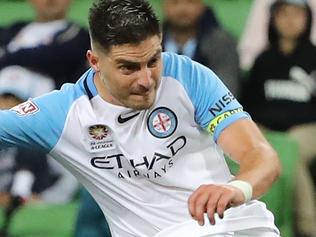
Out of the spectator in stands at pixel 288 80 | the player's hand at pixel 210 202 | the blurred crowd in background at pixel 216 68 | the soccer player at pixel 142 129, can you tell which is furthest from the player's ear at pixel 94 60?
the spectator in stands at pixel 288 80

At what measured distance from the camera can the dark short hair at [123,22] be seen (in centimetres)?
229

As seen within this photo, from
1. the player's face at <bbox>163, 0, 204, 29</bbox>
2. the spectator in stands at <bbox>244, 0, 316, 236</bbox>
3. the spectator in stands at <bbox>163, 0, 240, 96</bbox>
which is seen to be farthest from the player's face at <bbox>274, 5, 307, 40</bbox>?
the player's face at <bbox>163, 0, 204, 29</bbox>

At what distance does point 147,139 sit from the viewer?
8.04ft

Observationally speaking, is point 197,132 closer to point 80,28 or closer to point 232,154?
point 232,154

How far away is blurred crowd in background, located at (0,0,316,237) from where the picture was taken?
4016 mm

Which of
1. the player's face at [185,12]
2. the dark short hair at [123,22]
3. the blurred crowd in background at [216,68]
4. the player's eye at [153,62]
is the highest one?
the dark short hair at [123,22]

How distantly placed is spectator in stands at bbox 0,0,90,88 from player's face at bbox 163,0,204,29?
397mm

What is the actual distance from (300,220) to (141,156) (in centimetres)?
158

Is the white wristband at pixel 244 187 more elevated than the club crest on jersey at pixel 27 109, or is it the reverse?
the white wristband at pixel 244 187

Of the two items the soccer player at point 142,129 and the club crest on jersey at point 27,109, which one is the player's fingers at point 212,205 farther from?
the club crest on jersey at point 27,109

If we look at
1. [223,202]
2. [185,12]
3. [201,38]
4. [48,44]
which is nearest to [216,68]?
[201,38]

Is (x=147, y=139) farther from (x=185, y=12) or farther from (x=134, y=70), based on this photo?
(x=185, y=12)

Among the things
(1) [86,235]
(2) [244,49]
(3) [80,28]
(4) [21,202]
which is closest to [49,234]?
(4) [21,202]

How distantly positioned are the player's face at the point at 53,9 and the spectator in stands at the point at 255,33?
0.82 m
